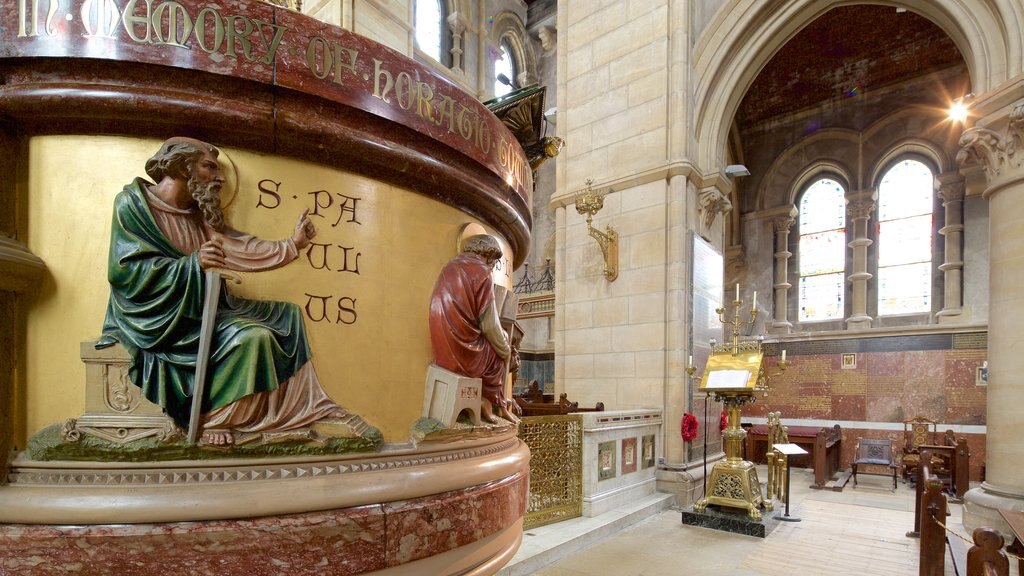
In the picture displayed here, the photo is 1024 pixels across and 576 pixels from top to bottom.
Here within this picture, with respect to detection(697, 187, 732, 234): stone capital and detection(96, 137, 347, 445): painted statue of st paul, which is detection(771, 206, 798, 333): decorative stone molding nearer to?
detection(697, 187, 732, 234): stone capital

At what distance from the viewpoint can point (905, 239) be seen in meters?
11.2

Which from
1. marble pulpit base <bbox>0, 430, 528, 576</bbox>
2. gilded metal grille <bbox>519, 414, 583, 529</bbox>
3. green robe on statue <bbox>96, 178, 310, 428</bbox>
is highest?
green robe on statue <bbox>96, 178, 310, 428</bbox>

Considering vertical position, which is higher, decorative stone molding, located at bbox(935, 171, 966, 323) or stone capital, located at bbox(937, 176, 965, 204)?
stone capital, located at bbox(937, 176, 965, 204)

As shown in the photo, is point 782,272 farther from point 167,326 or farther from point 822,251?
point 167,326

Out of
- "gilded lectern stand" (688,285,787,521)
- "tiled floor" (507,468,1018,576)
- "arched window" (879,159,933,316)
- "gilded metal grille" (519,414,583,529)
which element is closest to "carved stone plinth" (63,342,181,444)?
"tiled floor" (507,468,1018,576)

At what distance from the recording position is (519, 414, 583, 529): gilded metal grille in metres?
5.09

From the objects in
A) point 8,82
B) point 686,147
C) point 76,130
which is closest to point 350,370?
point 76,130

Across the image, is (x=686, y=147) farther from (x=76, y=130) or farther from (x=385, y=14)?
(x=76, y=130)

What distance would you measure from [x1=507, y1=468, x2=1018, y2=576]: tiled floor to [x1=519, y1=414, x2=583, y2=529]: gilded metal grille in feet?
0.50

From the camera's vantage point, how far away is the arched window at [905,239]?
1085 cm

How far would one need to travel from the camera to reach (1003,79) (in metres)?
5.54

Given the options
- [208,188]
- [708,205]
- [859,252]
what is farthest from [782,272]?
[208,188]

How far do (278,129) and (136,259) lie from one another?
0.33 m

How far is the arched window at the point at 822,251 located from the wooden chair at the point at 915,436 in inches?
108
